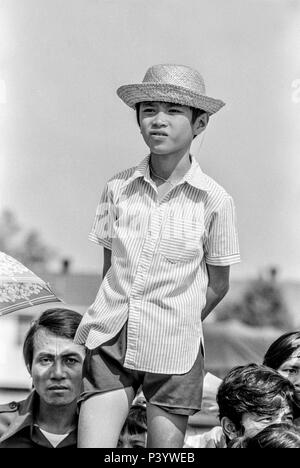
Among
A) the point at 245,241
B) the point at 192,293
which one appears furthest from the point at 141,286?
the point at 245,241

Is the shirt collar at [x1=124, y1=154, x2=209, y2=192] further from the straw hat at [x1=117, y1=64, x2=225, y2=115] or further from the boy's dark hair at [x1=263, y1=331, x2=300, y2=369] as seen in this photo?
the boy's dark hair at [x1=263, y1=331, x2=300, y2=369]

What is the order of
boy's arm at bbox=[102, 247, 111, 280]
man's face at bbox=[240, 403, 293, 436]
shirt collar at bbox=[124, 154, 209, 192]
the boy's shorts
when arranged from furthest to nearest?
man's face at bbox=[240, 403, 293, 436], boy's arm at bbox=[102, 247, 111, 280], shirt collar at bbox=[124, 154, 209, 192], the boy's shorts

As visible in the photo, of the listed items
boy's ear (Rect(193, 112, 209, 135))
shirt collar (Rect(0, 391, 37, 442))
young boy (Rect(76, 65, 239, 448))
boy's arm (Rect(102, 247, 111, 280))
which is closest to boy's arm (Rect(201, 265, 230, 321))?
young boy (Rect(76, 65, 239, 448))

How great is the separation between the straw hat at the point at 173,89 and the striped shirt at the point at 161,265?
0.68 feet

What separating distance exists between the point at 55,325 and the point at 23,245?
0.33 m

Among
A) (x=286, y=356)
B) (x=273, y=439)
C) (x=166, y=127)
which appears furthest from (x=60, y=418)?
(x=166, y=127)

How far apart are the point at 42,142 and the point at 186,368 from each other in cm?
111

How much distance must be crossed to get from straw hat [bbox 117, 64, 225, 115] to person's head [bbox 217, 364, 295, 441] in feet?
3.22

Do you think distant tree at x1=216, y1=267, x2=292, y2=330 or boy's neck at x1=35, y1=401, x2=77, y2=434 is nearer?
boy's neck at x1=35, y1=401, x2=77, y2=434

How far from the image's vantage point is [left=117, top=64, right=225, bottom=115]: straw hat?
2.41m

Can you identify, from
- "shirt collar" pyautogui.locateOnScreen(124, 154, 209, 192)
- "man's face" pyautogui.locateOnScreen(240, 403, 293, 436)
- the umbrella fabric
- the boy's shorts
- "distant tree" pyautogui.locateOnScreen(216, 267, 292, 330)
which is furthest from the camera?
"distant tree" pyautogui.locateOnScreen(216, 267, 292, 330)

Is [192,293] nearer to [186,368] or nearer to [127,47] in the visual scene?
[186,368]

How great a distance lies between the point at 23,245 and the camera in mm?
2994

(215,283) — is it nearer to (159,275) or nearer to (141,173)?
(159,275)
